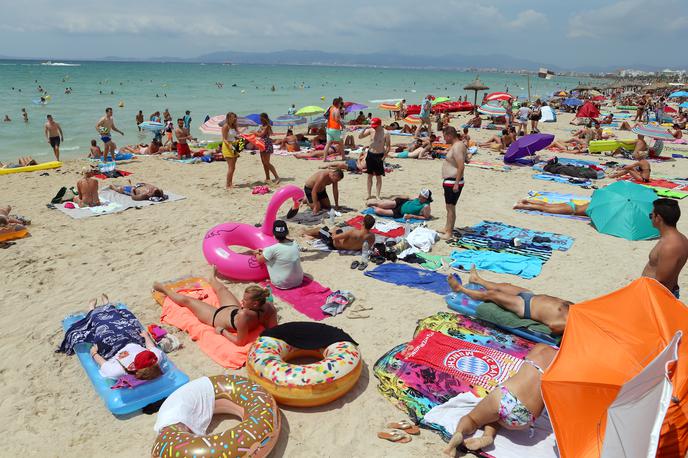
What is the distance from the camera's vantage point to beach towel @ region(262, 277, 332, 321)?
17.1 feet

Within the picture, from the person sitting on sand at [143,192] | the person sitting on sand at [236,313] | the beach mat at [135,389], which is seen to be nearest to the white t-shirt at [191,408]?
the beach mat at [135,389]

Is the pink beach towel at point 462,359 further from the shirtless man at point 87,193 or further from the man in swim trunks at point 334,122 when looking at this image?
the man in swim trunks at point 334,122

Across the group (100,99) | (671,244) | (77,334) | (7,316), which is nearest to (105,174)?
(7,316)

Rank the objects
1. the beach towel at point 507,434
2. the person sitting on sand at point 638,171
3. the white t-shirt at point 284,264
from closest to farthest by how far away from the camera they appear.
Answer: the beach towel at point 507,434, the white t-shirt at point 284,264, the person sitting on sand at point 638,171

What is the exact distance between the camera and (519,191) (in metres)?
10.5

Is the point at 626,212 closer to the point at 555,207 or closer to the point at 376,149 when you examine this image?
the point at 555,207

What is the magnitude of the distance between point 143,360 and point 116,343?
0.60m

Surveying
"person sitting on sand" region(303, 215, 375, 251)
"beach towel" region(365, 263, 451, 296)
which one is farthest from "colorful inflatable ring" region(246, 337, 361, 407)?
"person sitting on sand" region(303, 215, 375, 251)

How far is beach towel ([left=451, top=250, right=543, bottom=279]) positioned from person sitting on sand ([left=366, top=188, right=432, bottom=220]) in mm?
1728

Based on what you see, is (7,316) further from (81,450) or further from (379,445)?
(379,445)

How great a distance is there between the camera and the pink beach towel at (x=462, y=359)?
3957 mm

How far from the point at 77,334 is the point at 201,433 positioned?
1951 millimetres

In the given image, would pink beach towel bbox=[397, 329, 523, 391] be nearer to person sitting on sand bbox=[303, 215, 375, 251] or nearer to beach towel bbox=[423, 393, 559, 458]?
beach towel bbox=[423, 393, 559, 458]

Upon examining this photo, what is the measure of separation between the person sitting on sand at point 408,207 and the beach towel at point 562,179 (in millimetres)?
4918
